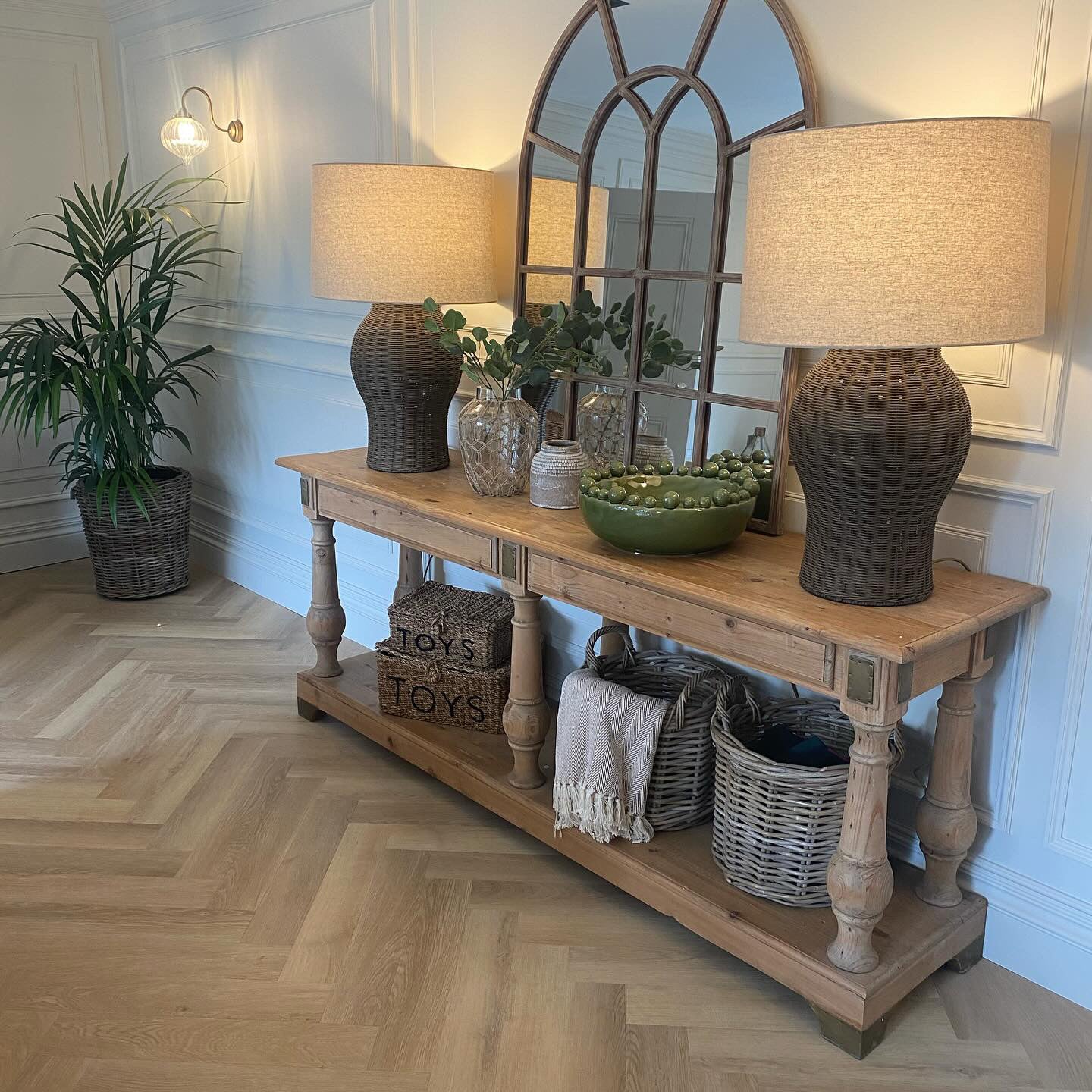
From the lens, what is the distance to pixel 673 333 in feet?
7.35

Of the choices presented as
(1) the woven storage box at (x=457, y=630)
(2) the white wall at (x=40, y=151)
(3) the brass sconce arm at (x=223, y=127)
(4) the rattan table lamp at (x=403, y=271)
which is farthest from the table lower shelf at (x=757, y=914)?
(2) the white wall at (x=40, y=151)

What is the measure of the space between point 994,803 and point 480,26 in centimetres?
209

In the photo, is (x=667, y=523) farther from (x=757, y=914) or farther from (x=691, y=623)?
(x=757, y=914)

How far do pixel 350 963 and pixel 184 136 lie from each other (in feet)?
8.82

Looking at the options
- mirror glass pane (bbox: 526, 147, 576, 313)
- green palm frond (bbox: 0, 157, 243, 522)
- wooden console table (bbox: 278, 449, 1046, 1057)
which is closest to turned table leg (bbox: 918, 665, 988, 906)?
wooden console table (bbox: 278, 449, 1046, 1057)

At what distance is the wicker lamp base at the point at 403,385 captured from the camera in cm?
249

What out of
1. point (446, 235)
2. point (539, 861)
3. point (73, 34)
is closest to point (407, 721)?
point (539, 861)

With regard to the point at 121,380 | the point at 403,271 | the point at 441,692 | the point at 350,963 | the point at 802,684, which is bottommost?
the point at 350,963

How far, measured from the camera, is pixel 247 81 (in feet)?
11.2

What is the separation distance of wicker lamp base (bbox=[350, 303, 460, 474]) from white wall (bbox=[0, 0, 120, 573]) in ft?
7.16

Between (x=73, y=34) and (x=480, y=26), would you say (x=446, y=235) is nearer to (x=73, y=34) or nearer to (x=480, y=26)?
(x=480, y=26)

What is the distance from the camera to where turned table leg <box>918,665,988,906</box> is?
1813 mm

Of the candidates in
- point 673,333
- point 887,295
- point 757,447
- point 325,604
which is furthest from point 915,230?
point 325,604

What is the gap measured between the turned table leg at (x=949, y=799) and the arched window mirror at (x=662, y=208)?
50 cm
